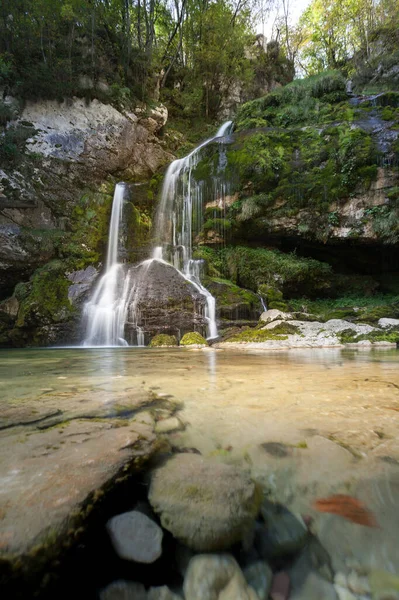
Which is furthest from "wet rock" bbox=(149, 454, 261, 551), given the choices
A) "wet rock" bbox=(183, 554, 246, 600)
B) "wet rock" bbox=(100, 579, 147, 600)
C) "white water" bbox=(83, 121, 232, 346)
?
"white water" bbox=(83, 121, 232, 346)

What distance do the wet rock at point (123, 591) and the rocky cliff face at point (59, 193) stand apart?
1015 cm

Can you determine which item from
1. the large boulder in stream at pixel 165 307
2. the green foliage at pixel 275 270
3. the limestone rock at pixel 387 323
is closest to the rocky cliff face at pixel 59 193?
the large boulder in stream at pixel 165 307

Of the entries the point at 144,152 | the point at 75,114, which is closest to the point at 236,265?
the point at 144,152

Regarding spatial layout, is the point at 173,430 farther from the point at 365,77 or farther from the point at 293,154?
the point at 365,77

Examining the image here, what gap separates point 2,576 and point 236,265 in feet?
40.0

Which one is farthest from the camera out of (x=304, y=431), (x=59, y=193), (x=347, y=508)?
(x=59, y=193)

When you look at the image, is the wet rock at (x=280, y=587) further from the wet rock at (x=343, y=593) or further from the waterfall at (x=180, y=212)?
the waterfall at (x=180, y=212)

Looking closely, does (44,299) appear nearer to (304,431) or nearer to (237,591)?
(304,431)

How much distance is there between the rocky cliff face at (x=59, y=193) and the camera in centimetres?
1066

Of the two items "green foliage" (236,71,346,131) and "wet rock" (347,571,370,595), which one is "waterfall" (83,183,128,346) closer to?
"wet rock" (347,571,370,595)

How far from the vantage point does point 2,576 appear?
56 cm

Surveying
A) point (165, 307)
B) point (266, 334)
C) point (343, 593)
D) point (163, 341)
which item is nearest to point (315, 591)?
point (343, 593)

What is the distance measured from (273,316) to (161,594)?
29.3 feet

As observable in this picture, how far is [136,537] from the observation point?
0.78 m
